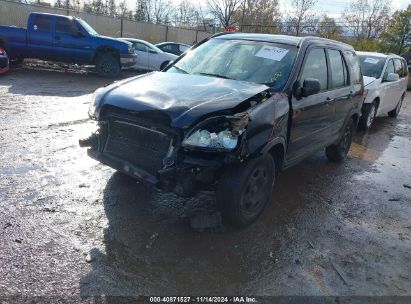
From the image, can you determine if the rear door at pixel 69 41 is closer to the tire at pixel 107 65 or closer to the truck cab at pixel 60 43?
the truck cab at pixel 60 43

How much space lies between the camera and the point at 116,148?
3.83m

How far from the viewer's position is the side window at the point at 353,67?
6052mm

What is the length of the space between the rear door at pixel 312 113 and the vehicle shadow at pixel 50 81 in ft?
24.2

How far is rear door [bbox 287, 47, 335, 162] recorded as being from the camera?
4.43m

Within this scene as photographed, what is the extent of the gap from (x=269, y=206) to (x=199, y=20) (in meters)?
50.9

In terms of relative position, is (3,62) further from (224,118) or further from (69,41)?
(224,118)

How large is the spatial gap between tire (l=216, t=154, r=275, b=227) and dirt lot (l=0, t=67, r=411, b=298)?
7.4 inches

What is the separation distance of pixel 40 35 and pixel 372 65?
10975 mm

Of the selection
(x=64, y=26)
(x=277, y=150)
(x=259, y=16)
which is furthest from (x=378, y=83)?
(x=259, y=16)

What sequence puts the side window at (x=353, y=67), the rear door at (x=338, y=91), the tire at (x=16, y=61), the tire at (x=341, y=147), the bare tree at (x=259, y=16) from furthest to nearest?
1. the bare tree at (x=259, y=16)
2. the tire at (x=16, y=61)
3. the tire at (x=341, y=147)
4. the side window at (x=353, y=67)
5. the rear door at (x=338, y=91)

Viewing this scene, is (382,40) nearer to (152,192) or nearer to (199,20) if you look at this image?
(199,20)

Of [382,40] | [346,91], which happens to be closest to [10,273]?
[346,91]

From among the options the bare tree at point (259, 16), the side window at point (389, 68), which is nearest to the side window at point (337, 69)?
the side window at point (389, 68)

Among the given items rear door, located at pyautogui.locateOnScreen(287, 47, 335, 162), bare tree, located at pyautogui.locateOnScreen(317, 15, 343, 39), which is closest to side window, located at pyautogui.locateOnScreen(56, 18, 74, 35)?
rear door, located at pyautogui.locateOnScreen(287, 47, 335, 162)
